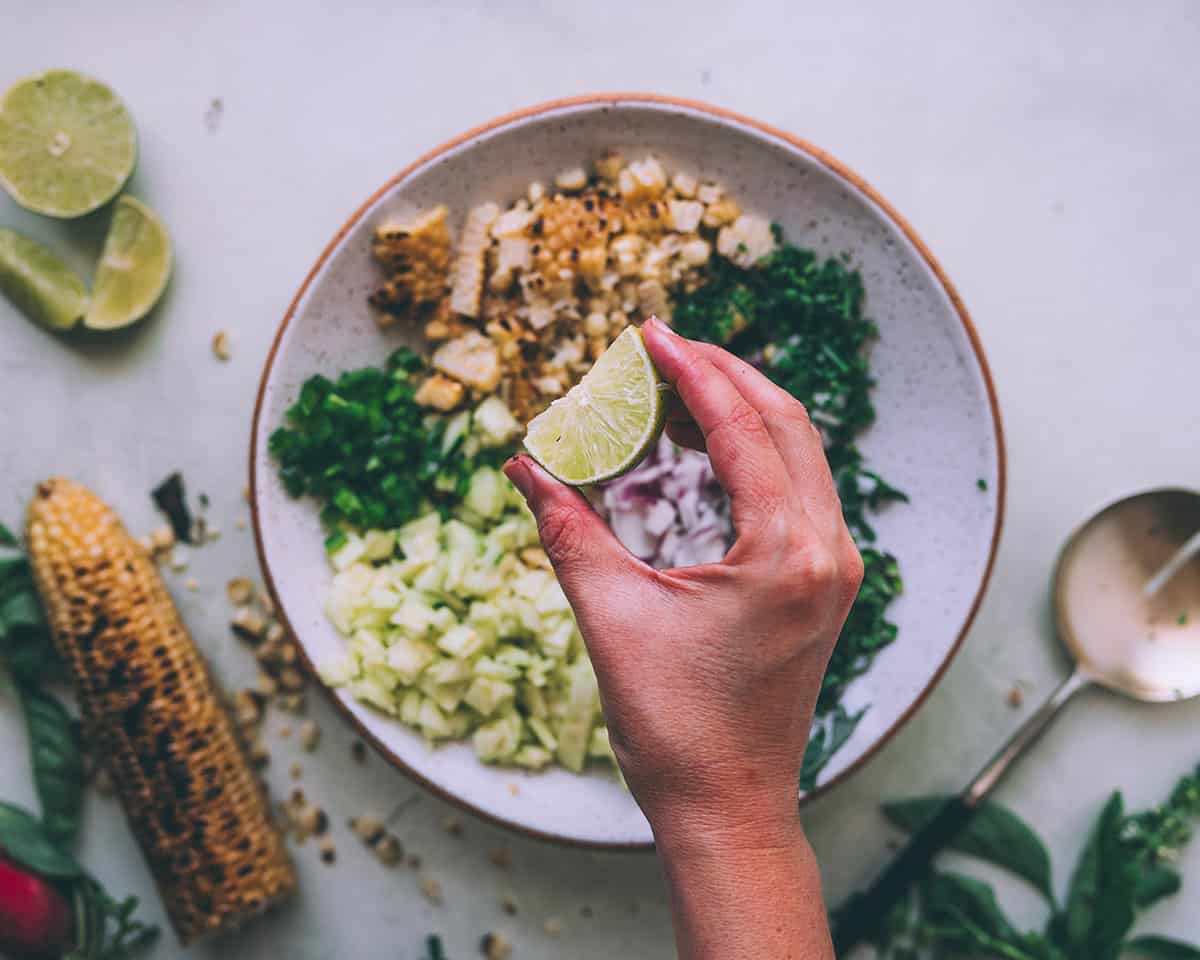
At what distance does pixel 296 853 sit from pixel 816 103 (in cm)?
193

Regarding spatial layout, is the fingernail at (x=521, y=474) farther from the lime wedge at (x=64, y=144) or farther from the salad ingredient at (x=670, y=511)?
the lime wedge at (x=64, y=144)

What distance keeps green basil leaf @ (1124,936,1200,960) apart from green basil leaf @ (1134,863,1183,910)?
65 mm

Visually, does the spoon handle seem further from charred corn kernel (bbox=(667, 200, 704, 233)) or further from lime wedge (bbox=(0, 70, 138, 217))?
lime wedge (bbox=(0, 70, 138, 217))

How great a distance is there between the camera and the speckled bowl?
1.89 m

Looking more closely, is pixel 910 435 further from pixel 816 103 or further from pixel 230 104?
pixel 230 104

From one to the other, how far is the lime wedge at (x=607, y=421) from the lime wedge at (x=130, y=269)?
3.57ft

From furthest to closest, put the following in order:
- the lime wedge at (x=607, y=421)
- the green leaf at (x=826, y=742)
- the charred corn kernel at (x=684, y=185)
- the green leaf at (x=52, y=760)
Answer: the green leaf at (x=52, y=760), the charred corn kernel at (x=684, y=185), the green leaf at (x=826, y=742), the lime wedge at (x=607, y=421)

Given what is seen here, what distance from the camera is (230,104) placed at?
2.15 meters

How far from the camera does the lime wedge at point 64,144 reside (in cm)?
203

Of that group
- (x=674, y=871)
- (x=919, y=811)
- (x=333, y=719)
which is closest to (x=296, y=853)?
(x=333, y=719)

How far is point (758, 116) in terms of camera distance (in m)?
2.13

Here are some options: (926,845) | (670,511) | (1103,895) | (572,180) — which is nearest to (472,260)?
(572,180)

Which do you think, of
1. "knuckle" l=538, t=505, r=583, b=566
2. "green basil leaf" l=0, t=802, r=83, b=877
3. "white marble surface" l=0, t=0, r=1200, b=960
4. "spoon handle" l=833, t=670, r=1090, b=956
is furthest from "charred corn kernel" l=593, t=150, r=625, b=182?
"green basil leaf" l=0, t=802, r=83, b=877

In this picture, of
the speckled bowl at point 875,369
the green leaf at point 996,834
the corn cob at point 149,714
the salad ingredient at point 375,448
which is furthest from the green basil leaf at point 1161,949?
the corn cob at point 149,714
